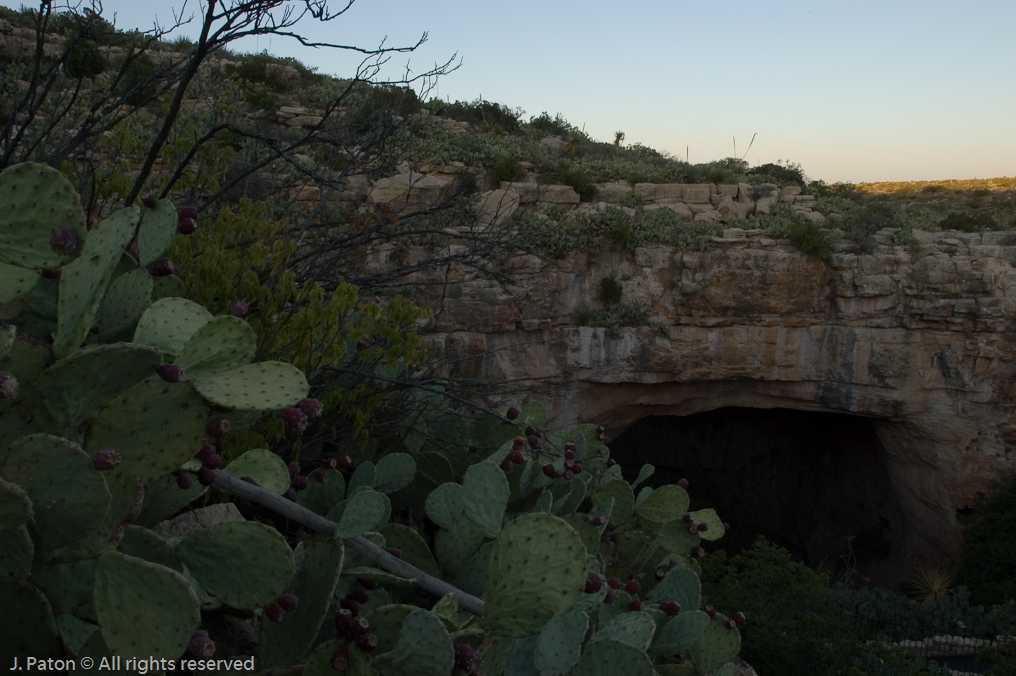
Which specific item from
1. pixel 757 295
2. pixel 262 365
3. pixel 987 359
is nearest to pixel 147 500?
pixel 262 365

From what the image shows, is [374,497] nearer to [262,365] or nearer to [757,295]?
[262,365]

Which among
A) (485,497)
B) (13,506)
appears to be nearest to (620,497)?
(485,497)

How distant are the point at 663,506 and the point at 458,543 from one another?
6.43ft

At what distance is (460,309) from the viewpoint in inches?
385

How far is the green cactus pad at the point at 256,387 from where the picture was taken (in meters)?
1.70

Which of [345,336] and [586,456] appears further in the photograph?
[586,456]

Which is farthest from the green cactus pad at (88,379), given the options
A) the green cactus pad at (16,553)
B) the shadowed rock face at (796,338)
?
the shadowed rock face at (796,338)

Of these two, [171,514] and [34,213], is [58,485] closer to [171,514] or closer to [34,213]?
[171,514]

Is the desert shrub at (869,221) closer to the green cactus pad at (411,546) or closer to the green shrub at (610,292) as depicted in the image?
the green shrub at (610,292)

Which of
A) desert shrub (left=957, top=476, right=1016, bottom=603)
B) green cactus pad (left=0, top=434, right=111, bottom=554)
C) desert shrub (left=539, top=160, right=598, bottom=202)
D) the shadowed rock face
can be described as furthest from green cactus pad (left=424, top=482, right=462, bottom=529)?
desert shrub (left=957, top=476, right=1016, bottom=603)

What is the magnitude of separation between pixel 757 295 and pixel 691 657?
8414mm

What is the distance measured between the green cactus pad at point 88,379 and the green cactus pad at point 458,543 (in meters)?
1.36

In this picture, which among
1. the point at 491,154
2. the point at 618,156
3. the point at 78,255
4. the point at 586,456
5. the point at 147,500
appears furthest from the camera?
the point at 618,156

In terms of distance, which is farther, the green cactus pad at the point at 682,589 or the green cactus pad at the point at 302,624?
the green cactus pad at the point at 682,589
